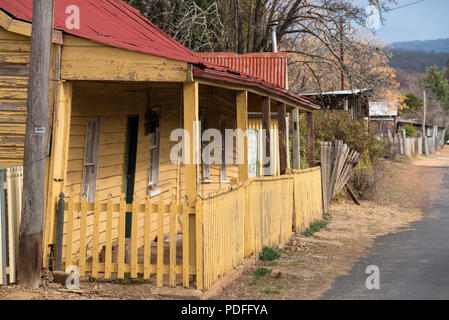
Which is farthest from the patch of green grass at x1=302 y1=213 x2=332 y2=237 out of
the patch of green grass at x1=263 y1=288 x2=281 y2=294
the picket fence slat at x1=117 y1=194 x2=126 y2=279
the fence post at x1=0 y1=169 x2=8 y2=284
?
the fence post at x1=0 y1=169 x2=8 y2=284

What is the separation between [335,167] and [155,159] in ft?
21.8

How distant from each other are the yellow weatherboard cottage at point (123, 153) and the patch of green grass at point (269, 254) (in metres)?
0.18

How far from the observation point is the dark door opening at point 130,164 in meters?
9.66

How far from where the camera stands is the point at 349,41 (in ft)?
68.3

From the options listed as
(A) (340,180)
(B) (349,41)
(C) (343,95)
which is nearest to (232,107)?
(A) (340,180)

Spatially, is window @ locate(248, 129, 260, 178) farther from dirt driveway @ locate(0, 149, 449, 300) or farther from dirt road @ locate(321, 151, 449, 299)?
dirt road @ locate(321, 151, 449, 299)

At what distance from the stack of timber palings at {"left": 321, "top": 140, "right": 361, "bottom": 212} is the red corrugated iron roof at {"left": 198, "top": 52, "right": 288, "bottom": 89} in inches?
129

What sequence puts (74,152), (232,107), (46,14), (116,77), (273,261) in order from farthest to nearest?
(232,107)
(273,261)
(74,152)
(116,77)
(46,14)

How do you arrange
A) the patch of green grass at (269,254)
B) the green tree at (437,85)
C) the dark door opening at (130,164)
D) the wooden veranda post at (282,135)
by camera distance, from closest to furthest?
the patch of green grass at (269,254) → the dark door opening at (130,164) → the wooden veranda post at (282,135) → the green tree at (437,85)

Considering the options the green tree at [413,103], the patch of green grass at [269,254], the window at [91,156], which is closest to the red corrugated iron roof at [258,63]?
the patch of green grass at [269,254]

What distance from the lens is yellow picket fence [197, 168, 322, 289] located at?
21.8 feet

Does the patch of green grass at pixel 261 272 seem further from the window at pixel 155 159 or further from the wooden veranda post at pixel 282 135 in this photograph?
the wooden veranda post at pixel 282 135

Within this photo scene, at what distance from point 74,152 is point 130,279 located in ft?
7.22
